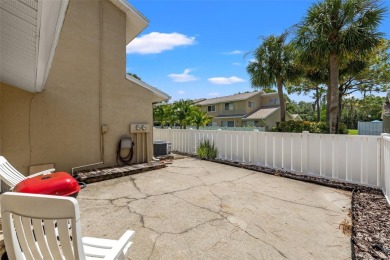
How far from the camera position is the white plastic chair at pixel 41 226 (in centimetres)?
117

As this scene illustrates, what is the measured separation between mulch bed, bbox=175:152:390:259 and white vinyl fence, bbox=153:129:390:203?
0.22 meters

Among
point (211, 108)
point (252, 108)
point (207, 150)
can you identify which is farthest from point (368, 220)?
point (211, 108)

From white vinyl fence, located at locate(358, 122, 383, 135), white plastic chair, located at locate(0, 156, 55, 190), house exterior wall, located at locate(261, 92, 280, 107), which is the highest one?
house exterior wall, located at locate(261, 92, 280, 107)

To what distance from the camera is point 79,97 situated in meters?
6.18

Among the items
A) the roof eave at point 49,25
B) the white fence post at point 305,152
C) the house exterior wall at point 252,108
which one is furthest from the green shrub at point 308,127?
the roof eave at point 49,25

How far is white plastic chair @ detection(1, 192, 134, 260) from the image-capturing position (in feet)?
3.84

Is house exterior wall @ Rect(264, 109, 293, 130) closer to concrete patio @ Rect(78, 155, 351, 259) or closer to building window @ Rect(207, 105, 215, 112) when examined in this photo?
building window @ Rect(207, 105, 215, 112)

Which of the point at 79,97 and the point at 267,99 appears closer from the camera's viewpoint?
the point at 79,97

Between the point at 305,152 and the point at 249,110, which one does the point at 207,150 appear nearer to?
the point at 305,152

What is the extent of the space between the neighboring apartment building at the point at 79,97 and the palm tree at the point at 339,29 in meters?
7.07

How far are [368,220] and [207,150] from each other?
231 inches

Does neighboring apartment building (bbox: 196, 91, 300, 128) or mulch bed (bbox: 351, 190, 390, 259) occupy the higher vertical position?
neighboring apartment building (bbox: 196, 91, 300, 128)

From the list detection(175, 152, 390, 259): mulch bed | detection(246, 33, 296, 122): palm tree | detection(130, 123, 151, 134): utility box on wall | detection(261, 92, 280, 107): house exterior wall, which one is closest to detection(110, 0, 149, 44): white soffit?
detection(130, 123, 151, 134): utility box on wall

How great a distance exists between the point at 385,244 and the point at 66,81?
7506 mm
